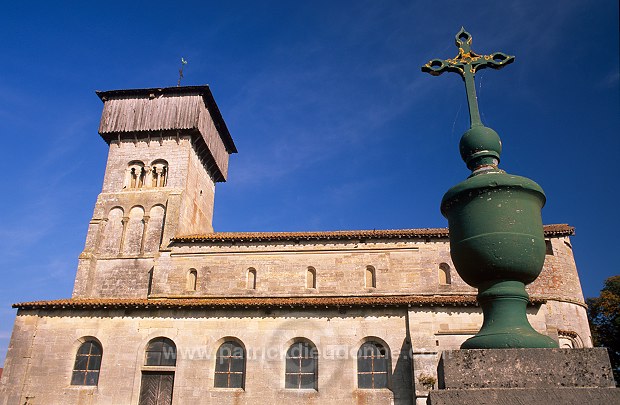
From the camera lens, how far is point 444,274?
2298cm

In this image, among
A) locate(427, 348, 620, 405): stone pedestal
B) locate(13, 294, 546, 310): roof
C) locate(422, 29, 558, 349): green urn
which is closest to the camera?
locate(427, 348, 620, 405): stone pedestal

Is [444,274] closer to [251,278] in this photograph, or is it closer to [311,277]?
[311,277]

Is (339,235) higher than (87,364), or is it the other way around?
(339,235)

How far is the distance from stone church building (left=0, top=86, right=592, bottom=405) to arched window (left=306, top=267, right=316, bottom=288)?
6cm

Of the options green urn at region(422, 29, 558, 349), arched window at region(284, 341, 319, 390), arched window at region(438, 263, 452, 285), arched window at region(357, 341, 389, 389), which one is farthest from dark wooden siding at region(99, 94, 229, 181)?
green urn at region(422, 29, 558, 349)

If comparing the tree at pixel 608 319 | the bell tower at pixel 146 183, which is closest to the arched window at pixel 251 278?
the bell tower at pixel 146 183

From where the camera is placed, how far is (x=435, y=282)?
22.7 meters

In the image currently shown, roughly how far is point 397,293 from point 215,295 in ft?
28.2

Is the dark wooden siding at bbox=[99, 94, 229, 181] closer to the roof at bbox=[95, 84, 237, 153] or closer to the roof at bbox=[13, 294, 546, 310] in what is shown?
the roof at bbox=[95, 84, 237, 153]

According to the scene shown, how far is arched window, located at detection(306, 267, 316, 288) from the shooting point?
23719 mm

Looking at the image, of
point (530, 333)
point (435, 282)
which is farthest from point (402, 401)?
point (530, 333)

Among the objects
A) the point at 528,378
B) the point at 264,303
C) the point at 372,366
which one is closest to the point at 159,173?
the point at 264,303

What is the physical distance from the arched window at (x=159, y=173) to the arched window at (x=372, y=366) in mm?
16201

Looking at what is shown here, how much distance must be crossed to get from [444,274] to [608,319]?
18236mm
